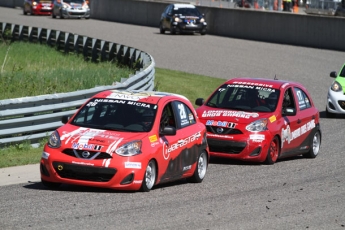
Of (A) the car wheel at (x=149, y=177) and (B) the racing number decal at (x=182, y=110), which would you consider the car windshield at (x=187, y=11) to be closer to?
(B) the racing number decal at (x=182, y=110)

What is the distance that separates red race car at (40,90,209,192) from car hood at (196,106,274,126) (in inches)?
75.3

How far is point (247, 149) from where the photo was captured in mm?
15367

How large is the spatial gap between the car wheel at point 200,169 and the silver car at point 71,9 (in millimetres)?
45273

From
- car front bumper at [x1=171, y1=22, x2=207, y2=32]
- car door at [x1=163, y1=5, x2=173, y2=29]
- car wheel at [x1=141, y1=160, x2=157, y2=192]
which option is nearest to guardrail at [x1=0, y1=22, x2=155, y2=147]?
car wheel at [x1=141, y1=160, x2=157, y2=192]

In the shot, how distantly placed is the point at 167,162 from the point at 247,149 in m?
3.06

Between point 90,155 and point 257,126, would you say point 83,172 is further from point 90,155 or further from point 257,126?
point 257,126

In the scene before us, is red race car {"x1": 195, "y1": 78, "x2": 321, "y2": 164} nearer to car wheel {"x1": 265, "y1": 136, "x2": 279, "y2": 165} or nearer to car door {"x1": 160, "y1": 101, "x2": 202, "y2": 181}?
car wheel {"x1": 265, "y1": 136, "x2": 279, "y2": 165}

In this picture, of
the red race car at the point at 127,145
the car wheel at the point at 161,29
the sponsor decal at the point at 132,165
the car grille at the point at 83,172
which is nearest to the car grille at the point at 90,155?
the red race car at the point at 127,145

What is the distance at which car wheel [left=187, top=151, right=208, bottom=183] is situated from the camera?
13.4 m

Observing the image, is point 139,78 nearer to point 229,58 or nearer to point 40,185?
point 40,185

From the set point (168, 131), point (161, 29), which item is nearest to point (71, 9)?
point (161, 29)

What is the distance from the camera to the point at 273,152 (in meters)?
15.9

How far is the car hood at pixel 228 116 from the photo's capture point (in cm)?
1562

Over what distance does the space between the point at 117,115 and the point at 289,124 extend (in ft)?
14.7
